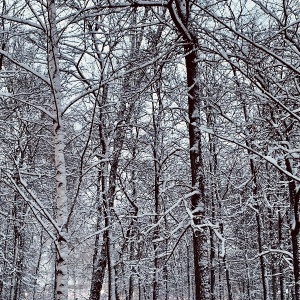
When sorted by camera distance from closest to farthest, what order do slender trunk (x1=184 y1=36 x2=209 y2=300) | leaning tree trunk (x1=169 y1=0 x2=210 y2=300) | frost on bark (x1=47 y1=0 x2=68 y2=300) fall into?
frost on bark (x1=47 y1=0 x2=68 y2=300) → leaning tree trunk (x1=169 y1=0 x2=210 y2=300) → slender trunk (x1=184 y1=36 x2=209 y2=300)

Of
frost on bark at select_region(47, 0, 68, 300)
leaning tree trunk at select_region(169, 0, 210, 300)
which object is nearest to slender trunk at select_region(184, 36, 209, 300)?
leaning tree trunk at select_region(169, 0, 210, 300)

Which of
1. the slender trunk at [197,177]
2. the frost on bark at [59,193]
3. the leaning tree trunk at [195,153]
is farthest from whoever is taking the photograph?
the slender trunk at [197,177]

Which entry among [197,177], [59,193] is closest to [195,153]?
[197,177]

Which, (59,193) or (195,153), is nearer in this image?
(59,193)

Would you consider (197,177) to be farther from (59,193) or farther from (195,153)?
(59,193)

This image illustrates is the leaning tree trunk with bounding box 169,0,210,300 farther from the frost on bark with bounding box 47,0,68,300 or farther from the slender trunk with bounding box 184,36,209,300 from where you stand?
the frost on bark with bounding box 47,0,68,300

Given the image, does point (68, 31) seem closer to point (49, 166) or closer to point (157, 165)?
point (49, 166)

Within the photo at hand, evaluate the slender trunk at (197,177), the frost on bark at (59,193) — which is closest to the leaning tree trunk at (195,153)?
the slender trunk at (197,177)

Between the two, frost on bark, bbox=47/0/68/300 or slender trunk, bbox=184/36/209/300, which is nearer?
frost on bark, bbox=47/0/68/300

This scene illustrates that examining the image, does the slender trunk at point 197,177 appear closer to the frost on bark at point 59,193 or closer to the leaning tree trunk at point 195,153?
the leaning tree trunk at point 195,153

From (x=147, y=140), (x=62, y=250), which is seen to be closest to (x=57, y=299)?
(x=62, y=250)

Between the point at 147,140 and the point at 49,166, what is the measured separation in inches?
144

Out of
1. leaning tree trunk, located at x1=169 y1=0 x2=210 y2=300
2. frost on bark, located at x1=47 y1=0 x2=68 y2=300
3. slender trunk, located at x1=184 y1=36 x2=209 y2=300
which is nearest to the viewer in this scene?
frost on bark, located at x1=47 y1=0 x2=68 y2=300

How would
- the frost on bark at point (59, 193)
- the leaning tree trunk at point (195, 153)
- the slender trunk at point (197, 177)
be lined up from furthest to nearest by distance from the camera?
the slender trunk at point (197, 177)
the leaning tree trunk at point (195, 153)
the frost on bark at point (59, 193)
